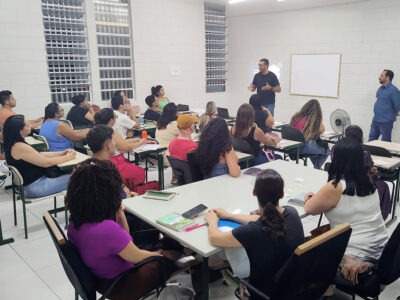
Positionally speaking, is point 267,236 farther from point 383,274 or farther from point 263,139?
point 263,139

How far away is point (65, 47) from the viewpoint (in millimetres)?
6719

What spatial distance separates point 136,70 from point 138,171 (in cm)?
474

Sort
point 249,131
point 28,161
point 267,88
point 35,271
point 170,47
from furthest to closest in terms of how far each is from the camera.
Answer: point 170,47 → point 267,88 → point 249,131 → point 28,161 → point 35,271

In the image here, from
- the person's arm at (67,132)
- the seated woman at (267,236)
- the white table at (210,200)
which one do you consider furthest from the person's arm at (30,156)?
the seated woman at (267,236)

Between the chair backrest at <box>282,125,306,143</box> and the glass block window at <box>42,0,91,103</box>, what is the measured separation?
14.1 feet

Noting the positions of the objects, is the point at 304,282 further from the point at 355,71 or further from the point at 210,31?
the point at 210,31

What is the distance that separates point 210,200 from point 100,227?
961 millimetres

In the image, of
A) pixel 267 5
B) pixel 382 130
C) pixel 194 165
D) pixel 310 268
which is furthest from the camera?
pixel 267 5

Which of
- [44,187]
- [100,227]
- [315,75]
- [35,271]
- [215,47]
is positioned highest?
[215,47]

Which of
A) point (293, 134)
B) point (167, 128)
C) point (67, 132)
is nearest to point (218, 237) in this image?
point (167, 128)

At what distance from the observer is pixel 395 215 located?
3930 millimetres

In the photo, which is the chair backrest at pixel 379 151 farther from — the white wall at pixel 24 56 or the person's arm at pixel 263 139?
the white wall at pixel 24 56

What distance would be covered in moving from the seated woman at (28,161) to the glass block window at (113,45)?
3.99 meters

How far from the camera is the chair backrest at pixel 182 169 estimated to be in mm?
3248
